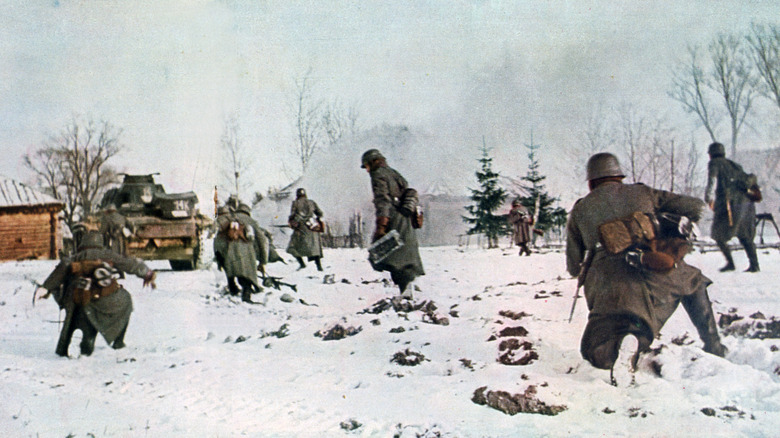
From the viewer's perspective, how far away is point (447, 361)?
3.63 m

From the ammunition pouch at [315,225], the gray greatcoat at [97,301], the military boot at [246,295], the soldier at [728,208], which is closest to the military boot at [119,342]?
the gray greatcoat at [97,301]

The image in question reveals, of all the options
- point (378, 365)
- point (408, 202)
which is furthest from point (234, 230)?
point (378, 365)

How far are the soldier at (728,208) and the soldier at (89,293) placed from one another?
13.9ft

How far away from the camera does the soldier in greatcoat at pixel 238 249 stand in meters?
5.24

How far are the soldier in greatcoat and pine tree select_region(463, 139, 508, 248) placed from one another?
6.79ft

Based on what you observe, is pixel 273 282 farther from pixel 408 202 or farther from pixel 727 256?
pixel 727 256

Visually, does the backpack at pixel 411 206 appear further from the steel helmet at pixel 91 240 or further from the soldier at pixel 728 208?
the steel helmet at pixel 91 240

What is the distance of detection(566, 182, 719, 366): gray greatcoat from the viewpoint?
10.1ft

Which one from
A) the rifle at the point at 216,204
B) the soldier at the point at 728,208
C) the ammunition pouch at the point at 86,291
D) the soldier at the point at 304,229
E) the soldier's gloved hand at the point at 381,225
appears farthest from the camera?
the soldier at the point at 304,229

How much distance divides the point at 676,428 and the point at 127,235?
411 cm

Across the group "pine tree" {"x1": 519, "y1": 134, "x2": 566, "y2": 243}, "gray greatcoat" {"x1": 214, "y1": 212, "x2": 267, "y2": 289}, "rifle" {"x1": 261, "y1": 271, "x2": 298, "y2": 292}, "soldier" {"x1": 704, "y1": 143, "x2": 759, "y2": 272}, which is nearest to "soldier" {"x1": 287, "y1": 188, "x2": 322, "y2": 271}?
"rifle" {"x1": 261, "y1": 271, "x2": 298, "y2": 292}

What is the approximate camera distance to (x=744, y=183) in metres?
4.03

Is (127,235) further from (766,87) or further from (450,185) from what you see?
(766,87)

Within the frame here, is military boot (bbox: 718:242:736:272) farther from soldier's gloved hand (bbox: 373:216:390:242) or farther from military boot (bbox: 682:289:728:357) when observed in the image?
soldier's gloved hand (bbox: 373:216:390:242)
